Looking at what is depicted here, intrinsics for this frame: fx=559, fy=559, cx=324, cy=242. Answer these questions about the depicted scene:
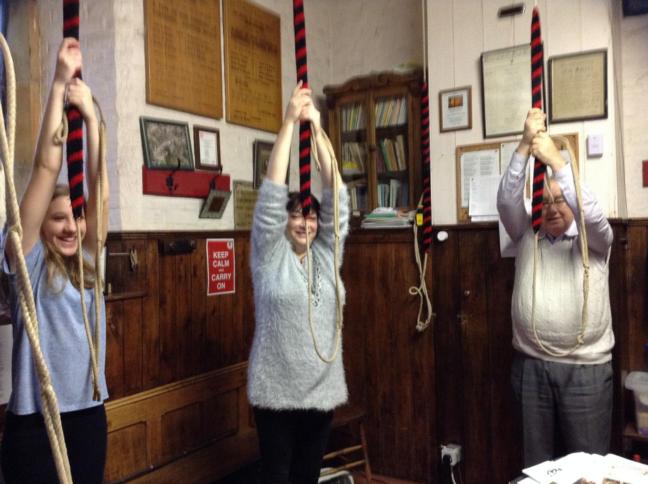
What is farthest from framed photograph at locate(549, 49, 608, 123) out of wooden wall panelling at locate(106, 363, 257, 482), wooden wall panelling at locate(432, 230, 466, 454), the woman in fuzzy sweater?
wooden wall panelling at locate(106, 363, 257, 482)

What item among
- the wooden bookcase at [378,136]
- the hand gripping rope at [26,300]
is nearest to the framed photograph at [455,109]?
the wooden bookcase at [378,136]

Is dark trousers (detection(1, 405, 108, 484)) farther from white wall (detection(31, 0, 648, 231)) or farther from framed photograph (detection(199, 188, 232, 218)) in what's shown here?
framed photograph (detection(199, 188, 232, 218))

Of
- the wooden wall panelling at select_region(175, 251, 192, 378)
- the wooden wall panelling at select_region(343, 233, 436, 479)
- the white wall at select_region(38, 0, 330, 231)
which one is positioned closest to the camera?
the white wall at select_region(38, 0, 330, 231)

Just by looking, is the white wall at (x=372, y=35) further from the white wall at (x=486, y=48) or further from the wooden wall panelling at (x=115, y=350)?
the wooden wall panelling at (x=115, y=350)

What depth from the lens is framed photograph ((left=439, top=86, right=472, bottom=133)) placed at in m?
2.63

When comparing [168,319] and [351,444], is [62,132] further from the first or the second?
[351,444]

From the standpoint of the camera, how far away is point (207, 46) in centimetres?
262

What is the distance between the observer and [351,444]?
300 centimetres

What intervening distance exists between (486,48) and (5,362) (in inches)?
91.8

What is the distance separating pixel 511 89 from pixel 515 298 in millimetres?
1053

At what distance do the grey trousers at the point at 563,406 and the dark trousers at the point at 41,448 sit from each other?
140 centimetres

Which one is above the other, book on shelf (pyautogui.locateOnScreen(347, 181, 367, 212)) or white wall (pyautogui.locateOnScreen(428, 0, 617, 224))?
white wall (pyautogui.locateOnScreen(428, 0, 617, 224))

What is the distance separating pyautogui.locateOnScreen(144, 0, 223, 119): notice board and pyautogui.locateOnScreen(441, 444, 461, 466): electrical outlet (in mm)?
1929

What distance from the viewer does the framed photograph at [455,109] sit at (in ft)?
8.64
